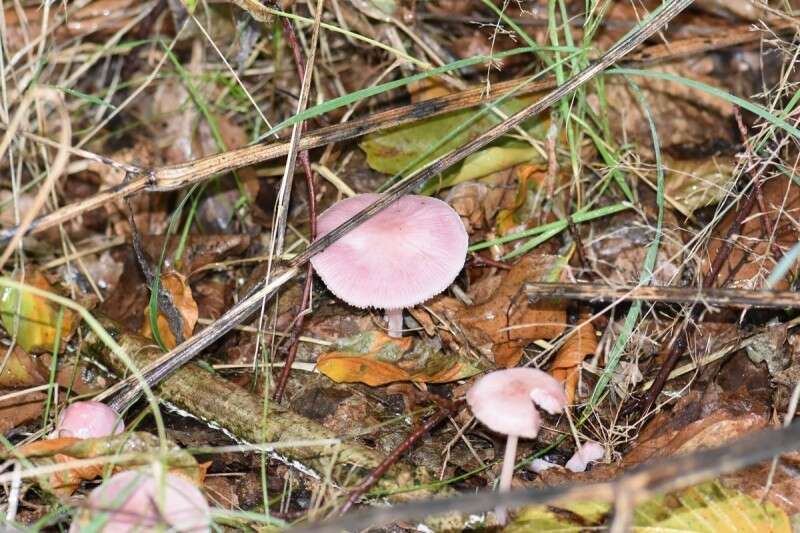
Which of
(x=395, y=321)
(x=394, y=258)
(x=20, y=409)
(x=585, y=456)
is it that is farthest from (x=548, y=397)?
(x=20, y=409)

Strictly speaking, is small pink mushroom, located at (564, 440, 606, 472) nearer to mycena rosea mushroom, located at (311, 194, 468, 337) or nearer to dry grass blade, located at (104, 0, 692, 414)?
mycena rosea mushroom, located at (311, 194, 468, 337)

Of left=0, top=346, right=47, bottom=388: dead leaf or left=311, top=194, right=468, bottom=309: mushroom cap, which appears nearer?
left=311, top=194, right=468, bottom=309: mushroom cap

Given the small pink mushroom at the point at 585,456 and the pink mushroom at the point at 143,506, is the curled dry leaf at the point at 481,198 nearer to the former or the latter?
the small pink mushroom at the point at 585,456

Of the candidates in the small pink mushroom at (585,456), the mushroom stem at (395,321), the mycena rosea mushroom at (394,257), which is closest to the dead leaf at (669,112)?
the mycena rosea mushroom at (394,257)

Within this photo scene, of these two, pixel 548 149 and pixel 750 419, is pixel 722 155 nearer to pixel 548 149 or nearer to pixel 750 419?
pixel 548 149

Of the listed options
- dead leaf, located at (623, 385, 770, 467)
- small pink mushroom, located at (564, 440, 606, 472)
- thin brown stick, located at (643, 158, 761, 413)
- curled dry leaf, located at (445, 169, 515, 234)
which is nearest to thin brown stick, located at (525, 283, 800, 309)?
thin brown stick, located at (643, 158, 761, 413)

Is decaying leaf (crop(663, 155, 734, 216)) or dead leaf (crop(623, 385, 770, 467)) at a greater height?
decaying leaf (crop(663, 155, 734, 216))
